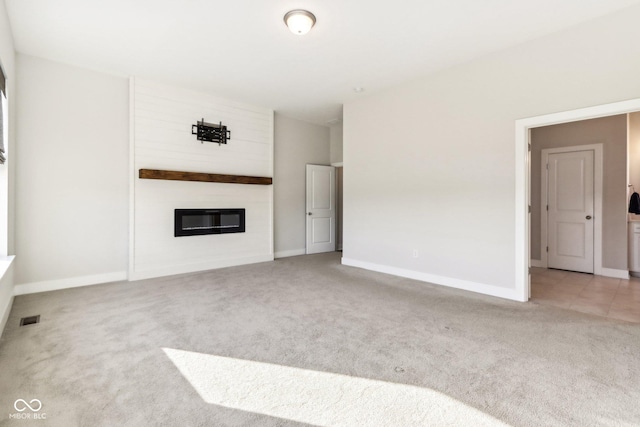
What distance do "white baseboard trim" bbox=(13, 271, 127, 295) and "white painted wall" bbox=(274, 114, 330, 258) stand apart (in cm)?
276

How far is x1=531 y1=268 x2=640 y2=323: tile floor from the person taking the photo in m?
3.14

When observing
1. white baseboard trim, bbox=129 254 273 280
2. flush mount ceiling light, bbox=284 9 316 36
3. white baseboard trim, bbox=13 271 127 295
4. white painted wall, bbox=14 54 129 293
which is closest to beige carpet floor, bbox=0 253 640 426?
white baseboard trim, bbox=13 271 127 295

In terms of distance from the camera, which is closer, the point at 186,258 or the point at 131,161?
the point at 131,161

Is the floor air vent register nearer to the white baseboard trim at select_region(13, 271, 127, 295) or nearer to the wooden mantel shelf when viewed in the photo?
the white baseboard trim at select_region(13, 271, 127, 295)

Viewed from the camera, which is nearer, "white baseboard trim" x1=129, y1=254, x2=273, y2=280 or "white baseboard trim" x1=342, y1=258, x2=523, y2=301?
"white baseboard trim" x1=342, y1=258, x2=523, y2=301

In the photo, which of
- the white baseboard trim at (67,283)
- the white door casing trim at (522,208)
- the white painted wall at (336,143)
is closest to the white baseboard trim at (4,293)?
the white baseboard trim at (67,283)

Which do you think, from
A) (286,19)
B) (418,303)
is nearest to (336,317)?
(418,303)

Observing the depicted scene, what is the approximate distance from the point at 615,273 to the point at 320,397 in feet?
17.0

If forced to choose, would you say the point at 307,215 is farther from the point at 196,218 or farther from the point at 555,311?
the point at 555,311

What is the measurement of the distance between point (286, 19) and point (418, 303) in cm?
320

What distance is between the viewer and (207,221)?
5074 millimetres

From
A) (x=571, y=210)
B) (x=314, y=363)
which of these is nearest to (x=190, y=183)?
(x=314, y=363)

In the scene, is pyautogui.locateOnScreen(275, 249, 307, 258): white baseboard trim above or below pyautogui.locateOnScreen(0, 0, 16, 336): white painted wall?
below

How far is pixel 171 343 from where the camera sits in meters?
2.42
